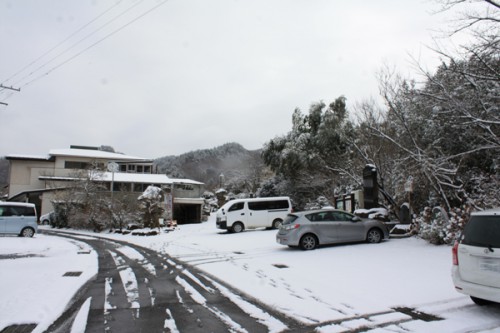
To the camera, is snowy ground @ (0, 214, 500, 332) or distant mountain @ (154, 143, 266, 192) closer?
snowy ground @ (0, 214, 500, 332)

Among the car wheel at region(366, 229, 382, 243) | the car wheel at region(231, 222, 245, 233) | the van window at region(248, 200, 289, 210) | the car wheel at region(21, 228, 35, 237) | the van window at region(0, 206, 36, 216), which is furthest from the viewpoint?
the van window at region(248, 200, 289, 210)

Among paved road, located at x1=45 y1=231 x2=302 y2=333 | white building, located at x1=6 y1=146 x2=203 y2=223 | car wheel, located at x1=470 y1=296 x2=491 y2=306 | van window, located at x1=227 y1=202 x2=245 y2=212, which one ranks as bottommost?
paved road, located at x1=45 y1=231 x2=302 y2=333

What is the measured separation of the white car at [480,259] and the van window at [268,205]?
16.0 meters

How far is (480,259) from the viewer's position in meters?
5.05

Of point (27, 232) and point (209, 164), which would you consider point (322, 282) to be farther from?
point (209, 164)

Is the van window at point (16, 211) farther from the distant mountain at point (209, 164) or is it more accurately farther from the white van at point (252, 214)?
the distant mountain at point (209, 164)

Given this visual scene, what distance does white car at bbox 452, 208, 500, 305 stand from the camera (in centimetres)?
486

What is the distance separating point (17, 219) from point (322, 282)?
17361 mm

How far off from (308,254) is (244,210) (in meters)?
10.1

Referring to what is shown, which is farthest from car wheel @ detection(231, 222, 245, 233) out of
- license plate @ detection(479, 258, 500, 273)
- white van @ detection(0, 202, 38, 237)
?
license plate @ detection(479, 258, 500, 273)

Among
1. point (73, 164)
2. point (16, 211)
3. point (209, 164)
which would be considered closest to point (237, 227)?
point (16, 211)

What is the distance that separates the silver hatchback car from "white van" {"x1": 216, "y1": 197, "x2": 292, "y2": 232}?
8.58 m

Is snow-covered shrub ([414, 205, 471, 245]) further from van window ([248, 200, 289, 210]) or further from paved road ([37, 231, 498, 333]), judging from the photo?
van window ([248, 200, 289, 210])

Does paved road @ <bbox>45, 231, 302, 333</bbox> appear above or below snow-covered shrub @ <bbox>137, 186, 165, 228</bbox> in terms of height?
below
